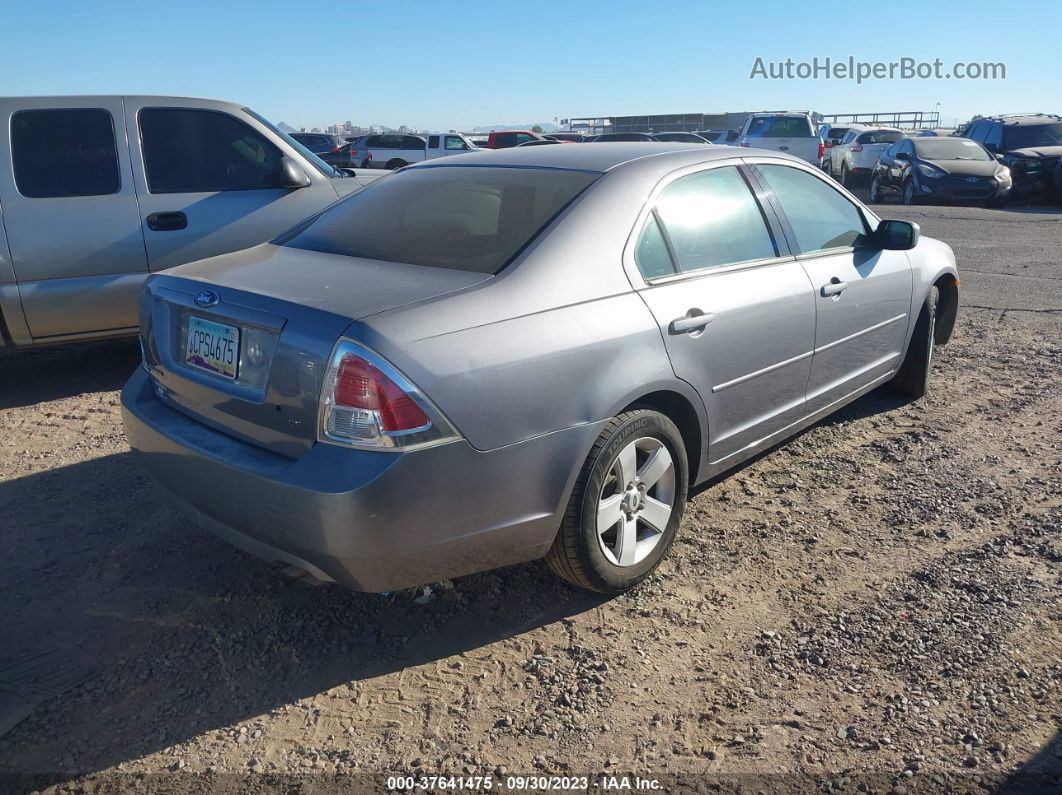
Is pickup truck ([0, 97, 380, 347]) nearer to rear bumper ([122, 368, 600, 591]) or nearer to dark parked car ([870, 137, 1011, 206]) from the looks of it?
rear bumper ([122, 368, 600, 591])

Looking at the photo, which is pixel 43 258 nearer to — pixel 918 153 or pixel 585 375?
pixel 585 375

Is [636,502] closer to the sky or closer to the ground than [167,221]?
closer to the ground

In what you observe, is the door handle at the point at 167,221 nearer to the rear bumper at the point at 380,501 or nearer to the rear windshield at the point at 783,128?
the rear bumper at the point at 380,501

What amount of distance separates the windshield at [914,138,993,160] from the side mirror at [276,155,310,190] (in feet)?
51.1

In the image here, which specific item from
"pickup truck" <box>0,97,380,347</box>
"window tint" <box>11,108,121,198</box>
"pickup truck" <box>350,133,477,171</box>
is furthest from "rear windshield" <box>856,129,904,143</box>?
"window tint" <box>11,108,121,198</box>

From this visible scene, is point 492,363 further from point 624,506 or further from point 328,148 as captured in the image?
point 328,148

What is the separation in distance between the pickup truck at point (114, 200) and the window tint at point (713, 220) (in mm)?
3276

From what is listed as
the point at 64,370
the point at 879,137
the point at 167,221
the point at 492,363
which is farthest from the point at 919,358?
the point at 879,137

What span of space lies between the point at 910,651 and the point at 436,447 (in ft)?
5.57

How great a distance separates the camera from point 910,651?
289 cm

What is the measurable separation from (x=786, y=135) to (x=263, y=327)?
21.7 meters

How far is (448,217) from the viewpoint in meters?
3.48

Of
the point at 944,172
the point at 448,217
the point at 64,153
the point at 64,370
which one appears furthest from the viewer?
the point at 944,172

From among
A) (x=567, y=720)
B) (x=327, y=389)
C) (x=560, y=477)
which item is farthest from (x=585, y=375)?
(x=567, y=720)
